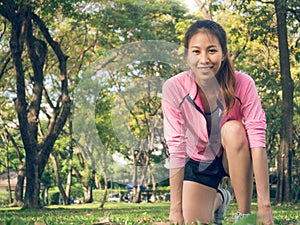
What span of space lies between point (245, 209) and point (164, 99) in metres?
0.79

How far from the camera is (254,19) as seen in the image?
56.5 ft

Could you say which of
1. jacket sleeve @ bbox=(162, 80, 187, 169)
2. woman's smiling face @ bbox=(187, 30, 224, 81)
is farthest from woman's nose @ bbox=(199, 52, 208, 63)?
jacket sleeve @ bbox=(162, 80, 187, 169)

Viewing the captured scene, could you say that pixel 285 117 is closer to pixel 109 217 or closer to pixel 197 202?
pixel 109 217

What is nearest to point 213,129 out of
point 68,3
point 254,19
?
point 68,3

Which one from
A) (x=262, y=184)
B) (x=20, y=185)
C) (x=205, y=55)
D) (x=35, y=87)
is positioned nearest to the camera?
(x=262, y=184)

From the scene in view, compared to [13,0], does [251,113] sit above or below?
below

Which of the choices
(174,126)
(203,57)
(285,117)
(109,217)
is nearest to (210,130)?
(174,126)

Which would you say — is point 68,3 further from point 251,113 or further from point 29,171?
point 251,113

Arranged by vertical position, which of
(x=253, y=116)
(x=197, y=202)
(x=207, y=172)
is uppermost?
(x=253, y=116)

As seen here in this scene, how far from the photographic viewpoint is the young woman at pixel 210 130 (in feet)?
11.9

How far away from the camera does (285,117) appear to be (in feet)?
54.1

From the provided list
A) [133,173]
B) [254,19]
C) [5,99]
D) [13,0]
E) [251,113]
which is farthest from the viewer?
[5,99]

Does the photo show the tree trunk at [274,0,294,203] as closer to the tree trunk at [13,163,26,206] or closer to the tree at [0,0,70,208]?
the tree at [0,0,70,208]

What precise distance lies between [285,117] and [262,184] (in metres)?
13.3
